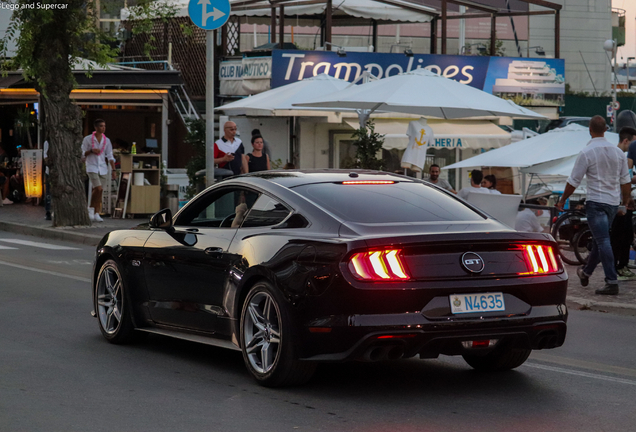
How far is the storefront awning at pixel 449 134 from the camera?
2459cm

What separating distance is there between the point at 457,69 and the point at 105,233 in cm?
1348

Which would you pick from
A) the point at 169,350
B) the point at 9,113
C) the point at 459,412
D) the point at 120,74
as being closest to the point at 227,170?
the point at 169,350

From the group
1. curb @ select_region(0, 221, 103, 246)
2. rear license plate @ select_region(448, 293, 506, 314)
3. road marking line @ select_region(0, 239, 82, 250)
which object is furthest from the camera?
curb @ select_region(0, 221, 103, 246)

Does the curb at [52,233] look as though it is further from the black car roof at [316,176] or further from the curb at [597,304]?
the black car roof at [316,176]

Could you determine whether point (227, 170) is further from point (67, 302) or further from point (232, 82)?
point (232, 82)

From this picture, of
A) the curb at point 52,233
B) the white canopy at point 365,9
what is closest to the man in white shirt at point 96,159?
the curb at point 52,233

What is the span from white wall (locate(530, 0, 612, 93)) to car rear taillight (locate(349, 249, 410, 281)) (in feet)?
220

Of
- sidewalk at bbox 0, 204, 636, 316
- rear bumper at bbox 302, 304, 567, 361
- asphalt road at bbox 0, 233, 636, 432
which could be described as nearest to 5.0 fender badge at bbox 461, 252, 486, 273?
rear bumper at bbox 302, 304, 567, 361

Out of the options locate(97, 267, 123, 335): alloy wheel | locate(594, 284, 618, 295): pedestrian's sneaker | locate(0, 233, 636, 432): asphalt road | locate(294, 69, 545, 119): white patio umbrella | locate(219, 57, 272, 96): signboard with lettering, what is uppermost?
locate(219, 57, 272, 96): signboard with lettering

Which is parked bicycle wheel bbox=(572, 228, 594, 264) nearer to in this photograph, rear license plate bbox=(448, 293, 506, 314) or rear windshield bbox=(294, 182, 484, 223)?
rear windshield bbox=(294, 182, 484, 223)

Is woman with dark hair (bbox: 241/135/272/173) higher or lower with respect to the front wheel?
higher

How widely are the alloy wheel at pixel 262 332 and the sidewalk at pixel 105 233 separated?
210 inches

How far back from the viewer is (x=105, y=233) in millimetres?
17891

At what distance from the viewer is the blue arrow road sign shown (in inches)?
599
